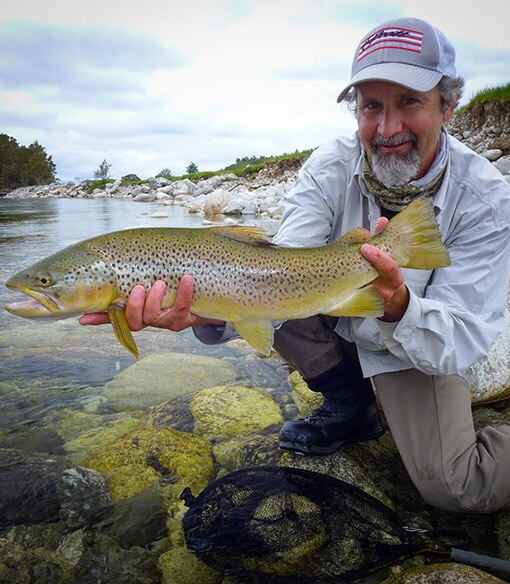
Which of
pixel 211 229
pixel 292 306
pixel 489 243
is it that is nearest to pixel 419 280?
pixel 489 243

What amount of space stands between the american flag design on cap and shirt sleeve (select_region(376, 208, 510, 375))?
0.98 metres

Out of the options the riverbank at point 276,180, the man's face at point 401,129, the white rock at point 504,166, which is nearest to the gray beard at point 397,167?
the man's face at point 401,129

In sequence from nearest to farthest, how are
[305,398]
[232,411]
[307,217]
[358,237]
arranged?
1. [358,237]
2. [307,217]
3. [232,411]
4. [305,398]

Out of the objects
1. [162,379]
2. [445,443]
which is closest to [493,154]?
[162,379]

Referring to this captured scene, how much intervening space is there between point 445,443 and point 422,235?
40.8 inches

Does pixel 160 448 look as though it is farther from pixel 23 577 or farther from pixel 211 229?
pixel 211 229

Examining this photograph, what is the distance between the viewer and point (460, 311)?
8.02 ft

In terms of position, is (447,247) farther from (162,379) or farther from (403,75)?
(162,379)

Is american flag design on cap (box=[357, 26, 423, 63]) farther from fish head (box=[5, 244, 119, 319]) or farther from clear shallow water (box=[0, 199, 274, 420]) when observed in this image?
clear shallow water (box=[0, 199, 274, 420])

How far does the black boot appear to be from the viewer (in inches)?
112

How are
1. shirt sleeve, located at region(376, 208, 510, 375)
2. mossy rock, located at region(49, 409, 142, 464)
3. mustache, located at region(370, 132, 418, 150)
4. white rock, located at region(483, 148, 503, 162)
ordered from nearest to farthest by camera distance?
shirt sleeve, located at region(376, 208, 510, 375)
mustache, located at region(370, 132, 418, 150)
mossy rock, located at region(49, 409, 142, 464)
white rock, located at region(483, 148, 503, 162)

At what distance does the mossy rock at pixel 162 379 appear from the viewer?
3756mm

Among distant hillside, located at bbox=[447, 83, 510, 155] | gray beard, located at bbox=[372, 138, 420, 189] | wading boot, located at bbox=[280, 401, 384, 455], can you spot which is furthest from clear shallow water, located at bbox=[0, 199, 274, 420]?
distant hillside, located at bbox=[447, 83, 510, 155]

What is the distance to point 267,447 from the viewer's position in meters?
2.93
